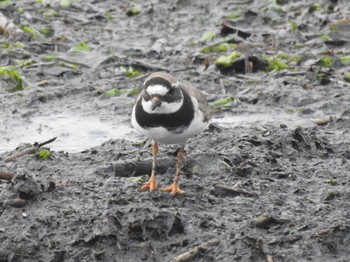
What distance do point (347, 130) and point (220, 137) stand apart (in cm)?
170

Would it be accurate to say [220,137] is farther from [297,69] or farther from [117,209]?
[297,69]

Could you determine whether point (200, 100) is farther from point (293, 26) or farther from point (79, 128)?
point (293, 26)

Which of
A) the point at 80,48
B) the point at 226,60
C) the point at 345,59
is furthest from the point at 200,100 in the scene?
the point at 80,48

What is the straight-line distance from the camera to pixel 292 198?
24.0 feet

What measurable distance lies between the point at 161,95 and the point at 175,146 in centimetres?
189

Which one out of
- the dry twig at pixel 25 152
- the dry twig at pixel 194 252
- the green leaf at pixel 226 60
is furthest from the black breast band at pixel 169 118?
the green leaf at pixel 226 60

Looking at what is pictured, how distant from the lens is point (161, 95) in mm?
6750

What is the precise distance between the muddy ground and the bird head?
89cm

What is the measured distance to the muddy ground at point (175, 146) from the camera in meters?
6.46

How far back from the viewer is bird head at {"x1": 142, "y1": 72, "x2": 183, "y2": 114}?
6.74 metres

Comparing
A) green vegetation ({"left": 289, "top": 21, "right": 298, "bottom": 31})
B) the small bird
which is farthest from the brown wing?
green vegetation ({"left": 289, "top": 21, "right": 298, "bottom": 31})

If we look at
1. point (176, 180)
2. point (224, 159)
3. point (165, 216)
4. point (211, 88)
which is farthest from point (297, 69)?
point (165, 216)

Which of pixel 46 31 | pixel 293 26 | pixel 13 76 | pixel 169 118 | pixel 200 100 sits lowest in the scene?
pixel 46 31

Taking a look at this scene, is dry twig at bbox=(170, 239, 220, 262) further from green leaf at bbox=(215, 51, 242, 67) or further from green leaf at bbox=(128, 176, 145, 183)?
green leaf at bbox=(215, 51, 242, 67)
